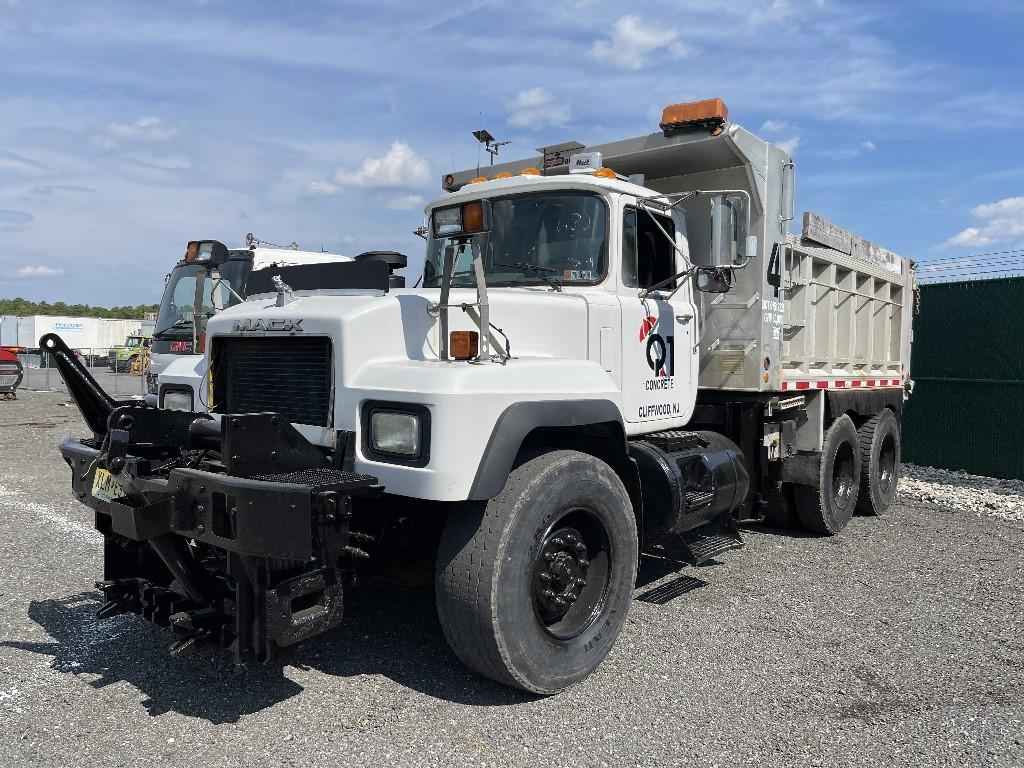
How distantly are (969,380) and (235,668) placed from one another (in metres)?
11.2

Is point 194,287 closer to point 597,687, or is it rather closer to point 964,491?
point 597,687

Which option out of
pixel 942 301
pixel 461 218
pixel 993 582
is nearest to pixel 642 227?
pixel 461 218

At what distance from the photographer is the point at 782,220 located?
6297mm

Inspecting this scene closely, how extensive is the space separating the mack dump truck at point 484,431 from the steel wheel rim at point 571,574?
0.04ft

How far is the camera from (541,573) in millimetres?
3801

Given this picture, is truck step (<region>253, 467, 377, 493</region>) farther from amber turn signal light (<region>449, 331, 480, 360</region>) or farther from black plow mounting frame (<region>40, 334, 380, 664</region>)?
amber turn signal light (<region>449, 331, 480, 360</region>)

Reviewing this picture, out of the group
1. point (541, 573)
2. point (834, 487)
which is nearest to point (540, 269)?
point (541, 573)

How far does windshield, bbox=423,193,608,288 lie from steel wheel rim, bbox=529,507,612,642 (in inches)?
59.1

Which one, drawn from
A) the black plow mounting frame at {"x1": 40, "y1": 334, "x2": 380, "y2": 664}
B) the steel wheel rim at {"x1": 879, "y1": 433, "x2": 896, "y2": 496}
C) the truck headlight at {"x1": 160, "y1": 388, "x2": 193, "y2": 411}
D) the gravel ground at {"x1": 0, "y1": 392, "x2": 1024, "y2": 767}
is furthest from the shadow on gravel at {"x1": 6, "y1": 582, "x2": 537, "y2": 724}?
the steel wheel rim at {"x1": 879, "y1": 433, "x2": 896, "y2": 496}

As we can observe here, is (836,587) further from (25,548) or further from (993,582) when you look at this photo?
(25,548)

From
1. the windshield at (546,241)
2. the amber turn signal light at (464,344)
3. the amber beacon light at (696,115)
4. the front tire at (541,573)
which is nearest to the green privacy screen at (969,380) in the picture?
the amber beacon light at (696,115)

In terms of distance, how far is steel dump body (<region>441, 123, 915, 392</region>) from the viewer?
5.82 metres

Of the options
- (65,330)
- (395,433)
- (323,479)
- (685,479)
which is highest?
(65,330)

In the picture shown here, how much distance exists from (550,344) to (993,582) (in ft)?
13.3
